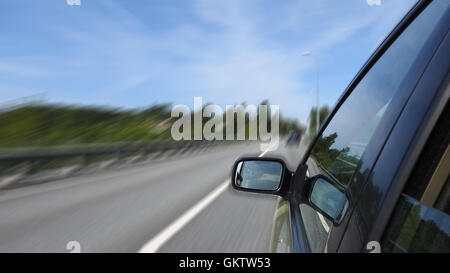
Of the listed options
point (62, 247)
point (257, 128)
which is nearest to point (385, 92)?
point (62, 247)

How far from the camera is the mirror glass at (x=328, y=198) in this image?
4.88 feet

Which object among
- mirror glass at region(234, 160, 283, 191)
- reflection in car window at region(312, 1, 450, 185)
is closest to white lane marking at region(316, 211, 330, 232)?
reflection in car window at region(312, 1, 450, 185)

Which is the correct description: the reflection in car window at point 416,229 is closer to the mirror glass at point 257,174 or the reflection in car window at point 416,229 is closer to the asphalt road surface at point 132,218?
the asphalt road surface at point 132,218

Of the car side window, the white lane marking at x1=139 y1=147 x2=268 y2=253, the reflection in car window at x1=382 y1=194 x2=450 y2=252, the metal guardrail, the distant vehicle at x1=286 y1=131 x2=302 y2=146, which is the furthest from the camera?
the distant vehicle at x1=286 y1=131 x2=302 y2=146

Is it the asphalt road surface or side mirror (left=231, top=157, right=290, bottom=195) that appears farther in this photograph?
the asphalt road surface

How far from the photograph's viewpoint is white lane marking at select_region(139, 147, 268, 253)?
4289 mm

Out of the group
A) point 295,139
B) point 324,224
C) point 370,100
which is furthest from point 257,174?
point 295,139

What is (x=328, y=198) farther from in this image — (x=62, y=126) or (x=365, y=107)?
(x=62, y=126)

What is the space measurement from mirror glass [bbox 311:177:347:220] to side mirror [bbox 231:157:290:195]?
0.52 metres

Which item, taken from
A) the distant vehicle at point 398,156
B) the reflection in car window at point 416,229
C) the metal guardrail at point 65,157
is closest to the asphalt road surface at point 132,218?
the metal guardrail at point 65,157

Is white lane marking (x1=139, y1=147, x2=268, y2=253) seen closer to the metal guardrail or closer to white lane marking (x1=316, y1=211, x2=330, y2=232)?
white lane marking (x1=316, y1=211, x2=330, y2=232)

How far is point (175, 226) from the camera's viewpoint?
5277 mm
